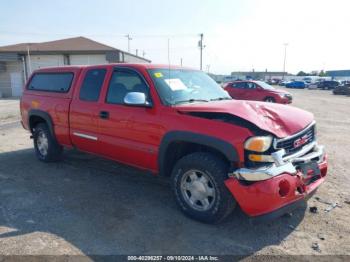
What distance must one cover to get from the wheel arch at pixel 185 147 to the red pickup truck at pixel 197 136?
1 cm

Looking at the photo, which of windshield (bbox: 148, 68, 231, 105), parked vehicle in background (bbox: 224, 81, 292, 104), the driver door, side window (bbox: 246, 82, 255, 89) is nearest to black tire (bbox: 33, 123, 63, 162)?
the driver door

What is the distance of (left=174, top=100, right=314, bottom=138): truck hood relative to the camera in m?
3.39

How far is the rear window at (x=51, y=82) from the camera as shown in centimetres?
561

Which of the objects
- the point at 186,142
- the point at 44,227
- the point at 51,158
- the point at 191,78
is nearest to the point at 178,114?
the point at 186,142

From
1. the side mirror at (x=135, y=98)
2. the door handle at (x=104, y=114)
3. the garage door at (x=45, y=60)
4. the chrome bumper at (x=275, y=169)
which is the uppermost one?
the garage door at (x=45, y=60)

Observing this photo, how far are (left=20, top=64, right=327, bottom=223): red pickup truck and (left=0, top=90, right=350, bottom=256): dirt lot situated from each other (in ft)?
1.15

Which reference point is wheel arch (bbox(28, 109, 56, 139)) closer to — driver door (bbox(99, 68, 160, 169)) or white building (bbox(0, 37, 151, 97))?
driver door (bbox(99, 68, 160, 169))

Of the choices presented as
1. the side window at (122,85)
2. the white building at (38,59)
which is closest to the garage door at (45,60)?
the white building at (38,59)

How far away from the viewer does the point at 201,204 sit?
3773mm

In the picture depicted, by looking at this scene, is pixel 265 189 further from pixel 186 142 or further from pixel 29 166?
pixel 29 166

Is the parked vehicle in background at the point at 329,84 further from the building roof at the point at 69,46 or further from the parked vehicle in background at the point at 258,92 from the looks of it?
the building roof at the point at 69,46

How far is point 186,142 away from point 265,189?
1164mm

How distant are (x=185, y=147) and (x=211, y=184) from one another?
66 cm

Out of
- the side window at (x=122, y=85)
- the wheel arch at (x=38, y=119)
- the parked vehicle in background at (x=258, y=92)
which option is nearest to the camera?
the side window at (x=122, y=85)
